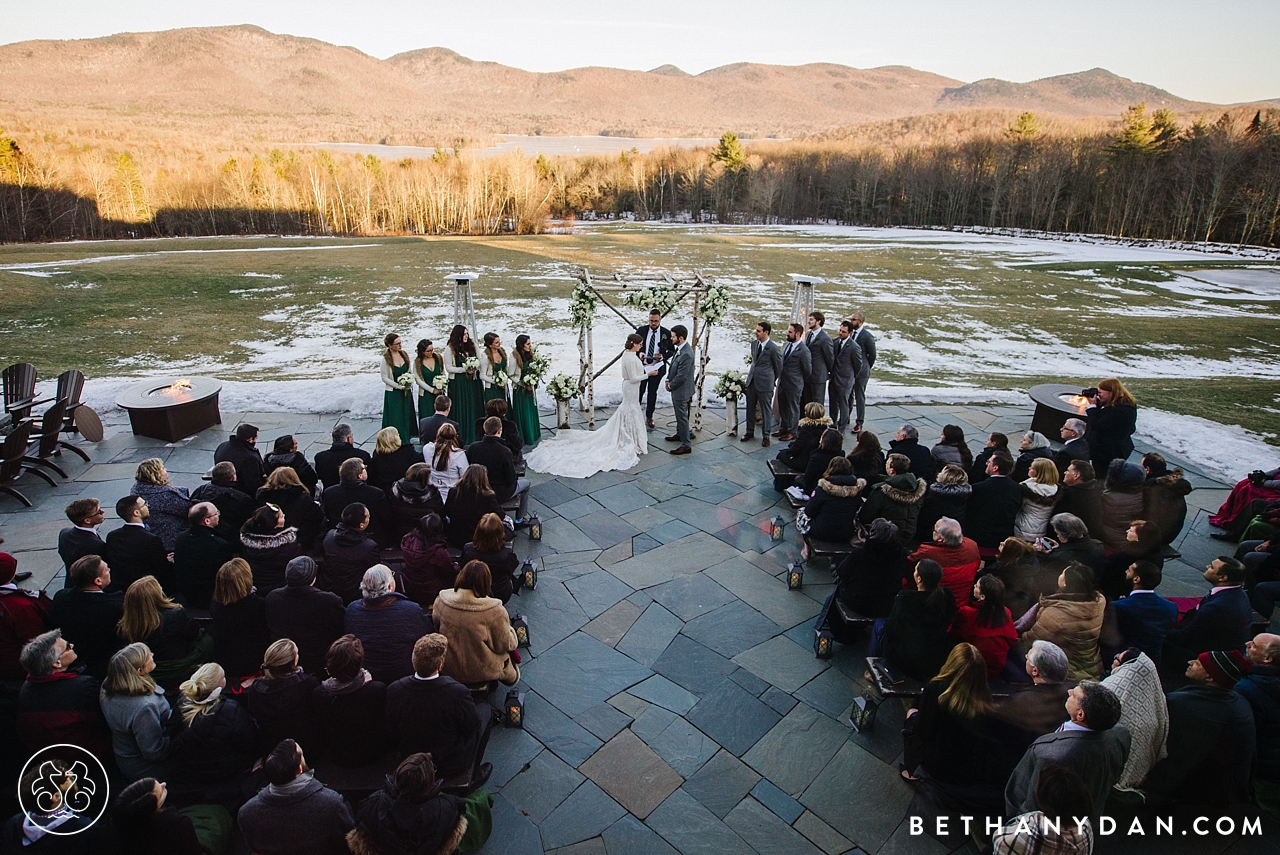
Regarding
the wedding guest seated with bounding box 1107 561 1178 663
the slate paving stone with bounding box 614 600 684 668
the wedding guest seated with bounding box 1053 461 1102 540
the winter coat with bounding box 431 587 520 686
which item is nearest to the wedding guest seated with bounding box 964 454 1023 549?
the wedding guest seated with bounding box 1053 461 1102 540

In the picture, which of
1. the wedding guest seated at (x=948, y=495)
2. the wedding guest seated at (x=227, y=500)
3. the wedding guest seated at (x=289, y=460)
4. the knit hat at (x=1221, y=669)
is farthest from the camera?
the wedding guest seated at (x=289, y=460)

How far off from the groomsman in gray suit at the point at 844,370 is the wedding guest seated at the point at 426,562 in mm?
6277

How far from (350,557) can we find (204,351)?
14.1 metres

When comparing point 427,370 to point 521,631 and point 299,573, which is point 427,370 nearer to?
point 521,631

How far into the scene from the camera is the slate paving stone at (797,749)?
13.1 feet

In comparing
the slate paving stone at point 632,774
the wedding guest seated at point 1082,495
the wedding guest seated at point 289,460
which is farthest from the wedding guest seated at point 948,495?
the wedding guest seated at point 289,460

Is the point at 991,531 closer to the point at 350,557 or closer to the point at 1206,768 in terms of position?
the point at 1206,768

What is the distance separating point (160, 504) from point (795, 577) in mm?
5529

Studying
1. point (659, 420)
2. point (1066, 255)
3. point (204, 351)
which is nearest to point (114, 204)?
point (204, 351)

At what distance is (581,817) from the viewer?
3.71 m

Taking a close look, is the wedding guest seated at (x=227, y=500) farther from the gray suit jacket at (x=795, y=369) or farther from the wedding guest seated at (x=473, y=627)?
the gray suit jacket at (x=795, y=369)

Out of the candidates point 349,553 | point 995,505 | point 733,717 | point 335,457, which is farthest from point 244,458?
point 995,505

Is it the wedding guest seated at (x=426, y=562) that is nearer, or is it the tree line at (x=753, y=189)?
the wedding guest seated at (x=426, y=562)

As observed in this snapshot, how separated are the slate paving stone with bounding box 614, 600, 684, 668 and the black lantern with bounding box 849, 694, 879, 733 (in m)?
1.51
